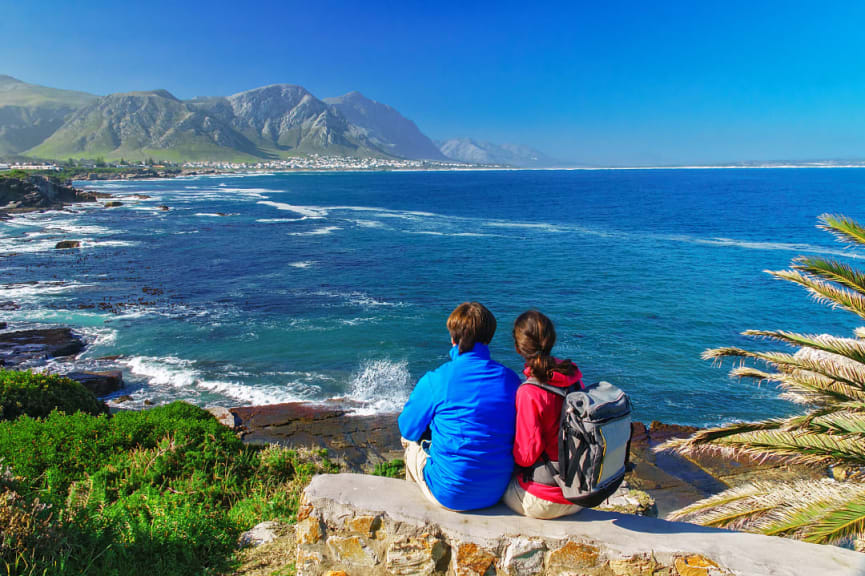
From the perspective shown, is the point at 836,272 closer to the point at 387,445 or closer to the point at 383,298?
the point at 387,445

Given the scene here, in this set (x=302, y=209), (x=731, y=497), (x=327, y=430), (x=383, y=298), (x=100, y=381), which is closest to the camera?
(x=731, y=497)

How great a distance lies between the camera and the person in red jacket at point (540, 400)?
356cm

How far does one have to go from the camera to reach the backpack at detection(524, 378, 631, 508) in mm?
3328

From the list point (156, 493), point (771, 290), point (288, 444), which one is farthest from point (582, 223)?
point (156, 493)

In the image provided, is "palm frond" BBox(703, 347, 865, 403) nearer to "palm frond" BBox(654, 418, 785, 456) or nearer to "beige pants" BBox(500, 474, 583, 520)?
"palm frond" BBox(654, 418, 785, 456)

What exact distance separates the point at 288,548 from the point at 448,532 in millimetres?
2182

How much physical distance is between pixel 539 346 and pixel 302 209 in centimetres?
7994

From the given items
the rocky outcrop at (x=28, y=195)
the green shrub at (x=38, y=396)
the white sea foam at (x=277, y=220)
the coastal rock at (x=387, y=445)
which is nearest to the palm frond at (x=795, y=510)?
the coastal rock at (x=387, y=445)

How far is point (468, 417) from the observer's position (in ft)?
12.1

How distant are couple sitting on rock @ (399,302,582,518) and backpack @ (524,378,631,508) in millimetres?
153

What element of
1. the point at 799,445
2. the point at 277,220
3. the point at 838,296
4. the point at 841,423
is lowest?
the point at 277,220

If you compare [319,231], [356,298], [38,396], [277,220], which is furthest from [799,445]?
[277,220]

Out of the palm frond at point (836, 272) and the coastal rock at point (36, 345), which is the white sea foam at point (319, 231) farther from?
the palm frond at point (836, 272)

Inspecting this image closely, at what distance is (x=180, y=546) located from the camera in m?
4.85
